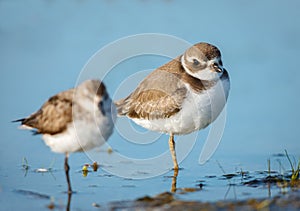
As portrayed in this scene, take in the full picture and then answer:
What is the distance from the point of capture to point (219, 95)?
31.7ft

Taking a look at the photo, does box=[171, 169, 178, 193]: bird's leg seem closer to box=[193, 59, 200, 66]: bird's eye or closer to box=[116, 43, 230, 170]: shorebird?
box=[116, 43, 230, 170]: shorebird

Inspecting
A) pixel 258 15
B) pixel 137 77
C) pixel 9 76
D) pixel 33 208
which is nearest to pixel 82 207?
pixel 33 208

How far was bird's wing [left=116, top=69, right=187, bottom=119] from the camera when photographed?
9828 mm

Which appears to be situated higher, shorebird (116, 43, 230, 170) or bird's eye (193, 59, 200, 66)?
bird's eye (193, 59, 200, 66)

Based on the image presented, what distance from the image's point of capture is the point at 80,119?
26.8 ft

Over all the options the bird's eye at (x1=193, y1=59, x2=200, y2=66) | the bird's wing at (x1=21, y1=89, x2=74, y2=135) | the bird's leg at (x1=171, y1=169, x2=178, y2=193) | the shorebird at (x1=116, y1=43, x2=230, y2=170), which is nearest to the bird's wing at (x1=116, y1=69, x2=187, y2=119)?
the shorebird at (x1=116, y1=43, x2=230, y2=170)

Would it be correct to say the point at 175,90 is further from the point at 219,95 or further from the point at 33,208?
the point at 33,208

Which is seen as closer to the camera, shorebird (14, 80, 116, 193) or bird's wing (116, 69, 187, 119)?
shorebird (14, 80, 116, 193)

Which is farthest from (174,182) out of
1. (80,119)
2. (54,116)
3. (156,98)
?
(54,116)

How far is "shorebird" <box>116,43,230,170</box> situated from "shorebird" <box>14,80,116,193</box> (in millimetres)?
1638

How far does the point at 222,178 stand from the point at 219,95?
1264 millimetres

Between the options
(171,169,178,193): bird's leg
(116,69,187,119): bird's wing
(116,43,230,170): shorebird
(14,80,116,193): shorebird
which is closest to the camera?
(14,80,116,193): shorebird

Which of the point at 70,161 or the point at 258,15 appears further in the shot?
the point at 258,15

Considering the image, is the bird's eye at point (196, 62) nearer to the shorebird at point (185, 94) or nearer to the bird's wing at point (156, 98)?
the shorebird at point (185, 94)
